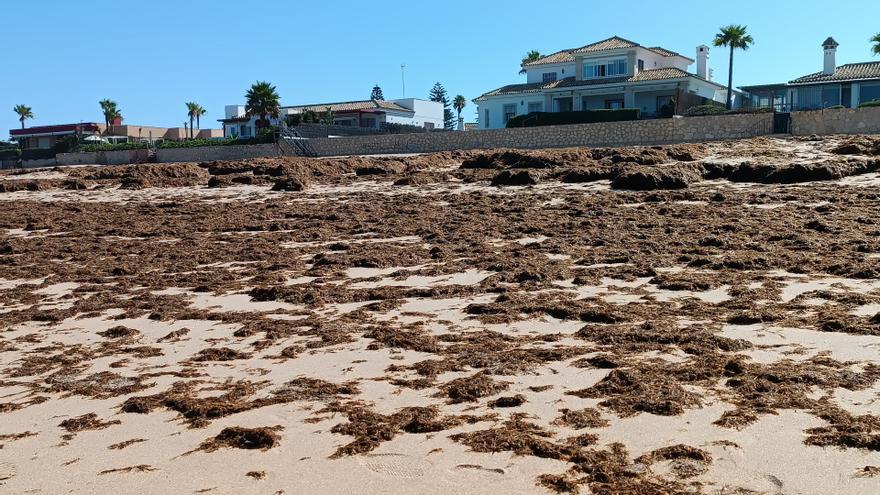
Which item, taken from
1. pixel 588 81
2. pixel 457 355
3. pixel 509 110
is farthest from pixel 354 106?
pixel 457 355

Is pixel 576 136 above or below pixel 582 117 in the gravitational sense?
below

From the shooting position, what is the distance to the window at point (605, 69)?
54.2 metres

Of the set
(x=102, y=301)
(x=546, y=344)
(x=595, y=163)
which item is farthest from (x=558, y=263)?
(x=595, y=163)

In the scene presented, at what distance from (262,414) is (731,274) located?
5.24m

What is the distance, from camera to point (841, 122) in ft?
94.9

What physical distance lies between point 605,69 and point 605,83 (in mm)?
2029

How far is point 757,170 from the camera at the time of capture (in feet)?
55.0

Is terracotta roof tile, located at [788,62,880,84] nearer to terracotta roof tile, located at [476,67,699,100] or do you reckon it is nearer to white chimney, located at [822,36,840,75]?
white chimney, located at [822,36,840,75]

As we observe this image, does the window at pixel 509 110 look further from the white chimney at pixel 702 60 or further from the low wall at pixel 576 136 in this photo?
the low wall at pixel 576 136

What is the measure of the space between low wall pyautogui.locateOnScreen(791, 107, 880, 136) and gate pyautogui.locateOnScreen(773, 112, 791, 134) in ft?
1.24

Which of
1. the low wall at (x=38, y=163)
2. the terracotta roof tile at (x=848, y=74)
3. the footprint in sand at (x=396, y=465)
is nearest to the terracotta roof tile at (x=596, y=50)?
the terracotta roof tile at (x=848, y=74)

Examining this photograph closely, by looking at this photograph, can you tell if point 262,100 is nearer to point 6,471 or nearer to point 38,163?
point 38,163

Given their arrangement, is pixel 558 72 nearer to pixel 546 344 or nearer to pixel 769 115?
pixel 769 115

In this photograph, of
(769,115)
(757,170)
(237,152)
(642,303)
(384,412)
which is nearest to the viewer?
(384,412)
